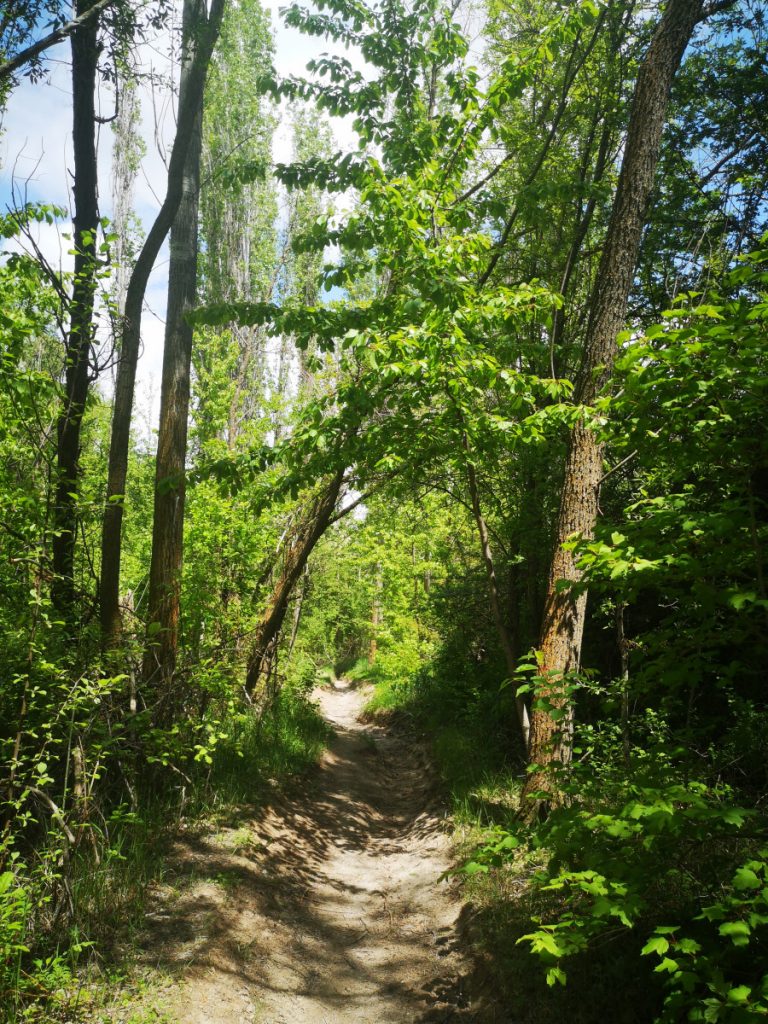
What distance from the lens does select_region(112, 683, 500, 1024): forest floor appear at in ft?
11.7

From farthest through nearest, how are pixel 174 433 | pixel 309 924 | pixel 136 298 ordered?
pixel 174 433, pixel 136 298, pixel 309 924

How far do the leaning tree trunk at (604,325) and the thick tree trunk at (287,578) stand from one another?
336cm

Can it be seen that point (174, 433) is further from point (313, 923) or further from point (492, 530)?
point (492, 530)

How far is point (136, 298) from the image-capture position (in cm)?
546

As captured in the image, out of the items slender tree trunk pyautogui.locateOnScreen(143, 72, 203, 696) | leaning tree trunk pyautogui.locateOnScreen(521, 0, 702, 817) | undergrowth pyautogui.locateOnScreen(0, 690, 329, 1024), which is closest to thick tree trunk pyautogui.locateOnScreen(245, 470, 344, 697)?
undergrowth pyautogui.locateOnScreen(0, 690, 329, 1024)

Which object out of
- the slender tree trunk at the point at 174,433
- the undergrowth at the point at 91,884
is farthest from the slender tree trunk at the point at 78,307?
the undergrowth at the point at 91,884

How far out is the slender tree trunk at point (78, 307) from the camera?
471 centimetres

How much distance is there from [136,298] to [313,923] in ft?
18.1

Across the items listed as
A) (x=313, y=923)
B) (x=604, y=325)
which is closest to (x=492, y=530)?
(x=604, y=325)

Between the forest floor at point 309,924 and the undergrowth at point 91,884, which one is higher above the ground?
the undergrowth at point 91,884

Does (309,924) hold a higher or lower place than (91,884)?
lower

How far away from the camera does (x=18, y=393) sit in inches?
158

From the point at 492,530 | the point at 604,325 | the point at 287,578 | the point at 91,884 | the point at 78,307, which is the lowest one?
the point at 91,884

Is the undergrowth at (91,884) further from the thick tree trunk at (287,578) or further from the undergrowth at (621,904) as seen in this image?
the undergrowth at (621,904)
